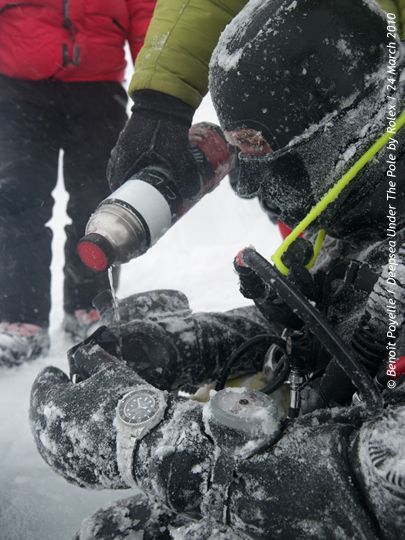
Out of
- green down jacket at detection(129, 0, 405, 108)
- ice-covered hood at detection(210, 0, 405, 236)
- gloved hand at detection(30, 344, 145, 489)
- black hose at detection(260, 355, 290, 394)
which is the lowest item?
gloved hand at detection(30, 344, 145, 489)

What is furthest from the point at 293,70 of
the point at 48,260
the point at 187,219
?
the point at 187,219

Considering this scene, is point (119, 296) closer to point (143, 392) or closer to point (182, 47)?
point (182, 47)

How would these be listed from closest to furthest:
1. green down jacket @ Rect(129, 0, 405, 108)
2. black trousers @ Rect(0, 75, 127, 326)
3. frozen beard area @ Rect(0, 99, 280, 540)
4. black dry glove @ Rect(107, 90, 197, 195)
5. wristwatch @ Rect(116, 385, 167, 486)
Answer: wristwatch @ Rect(116, 385, 167, 486) < frozen beard area @ Rect(0, 99, 280, 540) < black dry glove @ Rect(107, 90, 197, 195) < green down jacket @ Rect(129, 0, 405, 108) < black trousers @ Rect(0, 75, 127, 326)

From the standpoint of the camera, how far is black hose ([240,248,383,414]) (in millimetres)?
973

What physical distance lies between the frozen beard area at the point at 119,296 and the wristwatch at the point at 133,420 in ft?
2.07

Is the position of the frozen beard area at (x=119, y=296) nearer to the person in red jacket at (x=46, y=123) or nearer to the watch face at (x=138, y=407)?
the person in red jacket at (x=46, y=123)

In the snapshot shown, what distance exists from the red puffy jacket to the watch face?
1810 millimetres

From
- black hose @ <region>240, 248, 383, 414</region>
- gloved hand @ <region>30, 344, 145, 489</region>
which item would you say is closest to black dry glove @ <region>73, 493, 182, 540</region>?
gloved hand @ <region>30, 344, 145, 489</region>

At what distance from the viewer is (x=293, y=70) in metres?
1.21

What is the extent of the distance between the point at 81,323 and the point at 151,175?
132 cm

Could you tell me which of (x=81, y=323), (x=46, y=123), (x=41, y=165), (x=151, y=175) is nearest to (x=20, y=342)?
(x=81, y=323)

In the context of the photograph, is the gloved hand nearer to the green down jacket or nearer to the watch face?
the watch face

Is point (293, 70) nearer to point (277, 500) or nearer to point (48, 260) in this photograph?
point (277, 500)

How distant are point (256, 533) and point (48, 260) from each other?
203cm
